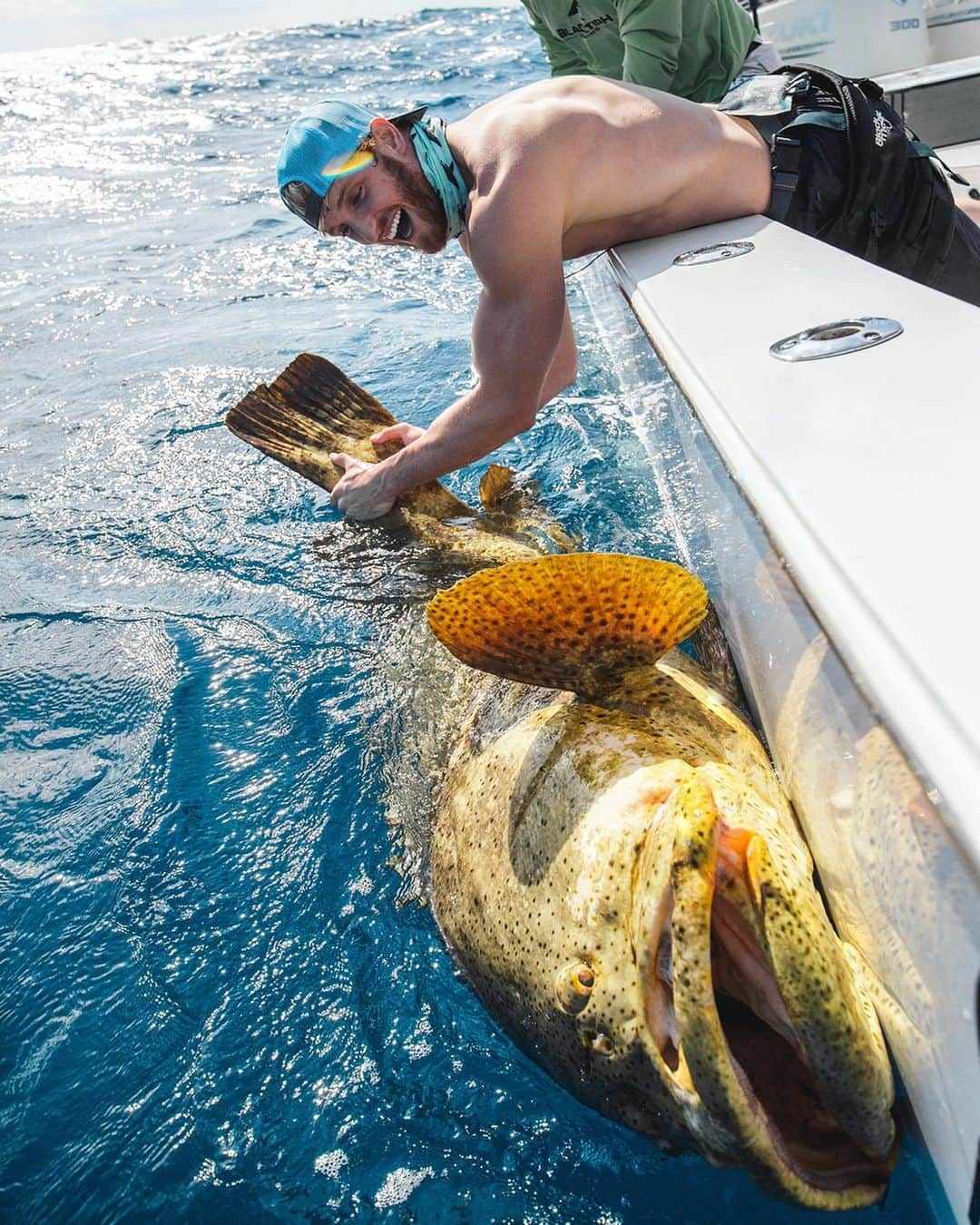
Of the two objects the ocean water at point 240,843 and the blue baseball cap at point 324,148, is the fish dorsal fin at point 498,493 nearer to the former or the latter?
the ocean water at point 240,843

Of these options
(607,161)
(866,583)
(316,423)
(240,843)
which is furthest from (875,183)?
(240,843)

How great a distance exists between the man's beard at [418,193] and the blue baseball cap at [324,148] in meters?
0.08

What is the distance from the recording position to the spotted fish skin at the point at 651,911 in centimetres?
126

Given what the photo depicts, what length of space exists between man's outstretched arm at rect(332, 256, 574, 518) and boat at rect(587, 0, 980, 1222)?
1.56 ft

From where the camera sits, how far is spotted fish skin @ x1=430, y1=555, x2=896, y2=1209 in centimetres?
126

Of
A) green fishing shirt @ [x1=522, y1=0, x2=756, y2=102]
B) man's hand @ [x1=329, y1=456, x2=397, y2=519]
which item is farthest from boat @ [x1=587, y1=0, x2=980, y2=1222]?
green fishing shirt @ [x1=522, y1=0, x2=756, y2=102]

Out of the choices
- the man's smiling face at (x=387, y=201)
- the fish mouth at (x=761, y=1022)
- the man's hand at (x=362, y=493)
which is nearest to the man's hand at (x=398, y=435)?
the man's hand at (x=362, y=493)

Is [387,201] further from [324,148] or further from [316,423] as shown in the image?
[316,423]

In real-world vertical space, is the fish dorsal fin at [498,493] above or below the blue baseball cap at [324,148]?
below

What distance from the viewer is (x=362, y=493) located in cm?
345

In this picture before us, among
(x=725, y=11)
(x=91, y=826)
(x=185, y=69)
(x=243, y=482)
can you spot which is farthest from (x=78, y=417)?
(x=185, y=69)

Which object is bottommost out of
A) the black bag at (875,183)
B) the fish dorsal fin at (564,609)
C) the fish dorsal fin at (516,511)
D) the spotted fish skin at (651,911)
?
the fish dorsal fin at (516,511)

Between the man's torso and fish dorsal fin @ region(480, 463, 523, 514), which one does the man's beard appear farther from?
fish dorsal fin @ region(480, 463, 523, 514)

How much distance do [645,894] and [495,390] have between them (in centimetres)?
209
